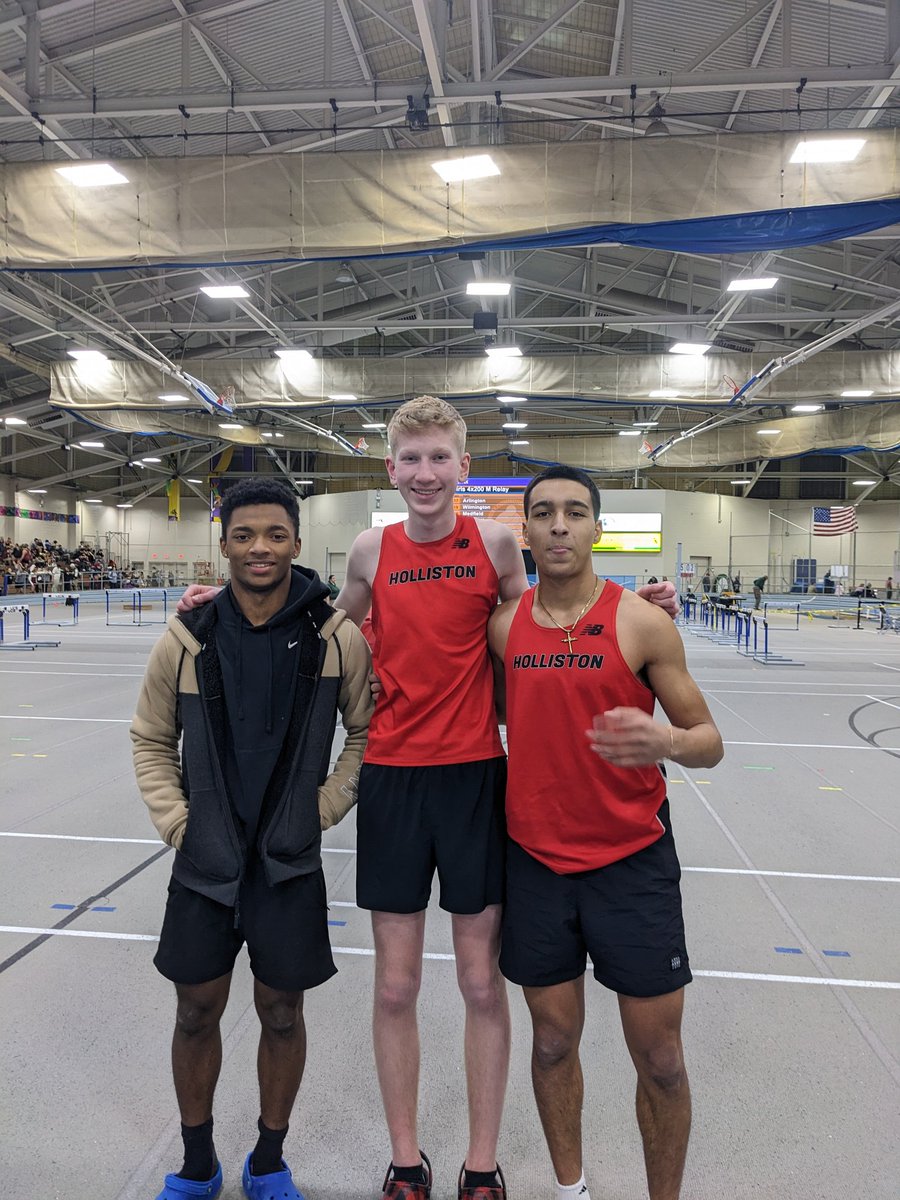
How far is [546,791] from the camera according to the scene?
188 centimetres

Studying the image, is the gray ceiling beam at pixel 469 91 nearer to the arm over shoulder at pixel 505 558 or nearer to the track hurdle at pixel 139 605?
the arm over shoulder at pixel 505 558

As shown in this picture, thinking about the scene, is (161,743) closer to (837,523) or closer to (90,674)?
(90,674)

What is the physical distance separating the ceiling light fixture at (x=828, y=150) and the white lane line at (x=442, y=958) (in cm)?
675

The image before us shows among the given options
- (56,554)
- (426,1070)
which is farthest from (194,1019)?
(56,554)

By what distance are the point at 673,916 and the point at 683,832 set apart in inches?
126

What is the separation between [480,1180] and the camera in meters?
1.89

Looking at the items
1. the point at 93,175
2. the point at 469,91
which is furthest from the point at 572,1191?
the point at 93,175

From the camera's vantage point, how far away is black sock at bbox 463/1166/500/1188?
1889 millimetres

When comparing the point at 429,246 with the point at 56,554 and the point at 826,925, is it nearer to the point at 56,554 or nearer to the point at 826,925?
the point at 826,925

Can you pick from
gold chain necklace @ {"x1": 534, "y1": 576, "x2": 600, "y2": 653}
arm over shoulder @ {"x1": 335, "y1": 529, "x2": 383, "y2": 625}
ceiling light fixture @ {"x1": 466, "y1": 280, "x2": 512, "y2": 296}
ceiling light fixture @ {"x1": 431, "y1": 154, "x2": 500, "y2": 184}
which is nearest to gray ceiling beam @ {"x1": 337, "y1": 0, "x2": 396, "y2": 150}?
ceiling light fixture @ {"x1": 431, "y1": 154, "x2": 500, "y2": 184}

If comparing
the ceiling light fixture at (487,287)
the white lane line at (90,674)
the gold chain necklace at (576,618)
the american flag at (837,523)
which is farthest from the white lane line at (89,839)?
the american flag at (837,523)

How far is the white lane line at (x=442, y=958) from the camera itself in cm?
299

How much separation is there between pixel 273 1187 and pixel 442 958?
137cm

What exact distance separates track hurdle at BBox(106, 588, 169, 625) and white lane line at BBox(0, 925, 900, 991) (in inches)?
711
